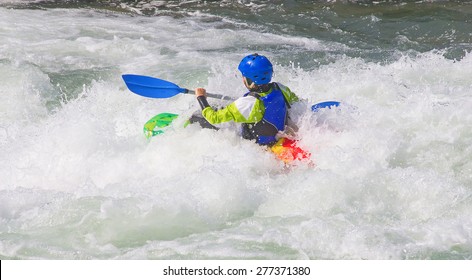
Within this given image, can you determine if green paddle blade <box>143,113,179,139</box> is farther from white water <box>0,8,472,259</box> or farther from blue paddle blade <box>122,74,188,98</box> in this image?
blue paddle blade <box>122,74,188,98</box>

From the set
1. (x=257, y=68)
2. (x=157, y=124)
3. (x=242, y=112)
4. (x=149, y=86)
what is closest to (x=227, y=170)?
(x=242, y=112)

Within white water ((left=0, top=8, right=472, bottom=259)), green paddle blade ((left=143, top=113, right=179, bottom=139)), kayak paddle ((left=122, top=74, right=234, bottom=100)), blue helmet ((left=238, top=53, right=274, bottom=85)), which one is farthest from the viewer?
kayak paddle ((left=122, top=74, right=234, bottom=100))

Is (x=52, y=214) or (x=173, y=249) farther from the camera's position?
(x=52, y=214)

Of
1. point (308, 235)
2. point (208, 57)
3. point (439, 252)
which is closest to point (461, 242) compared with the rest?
point (439, 252)

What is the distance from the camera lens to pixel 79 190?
587 cm

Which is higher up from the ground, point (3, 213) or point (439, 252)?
point (439, 252)

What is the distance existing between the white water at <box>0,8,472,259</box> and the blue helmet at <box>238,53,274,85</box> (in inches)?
24.1

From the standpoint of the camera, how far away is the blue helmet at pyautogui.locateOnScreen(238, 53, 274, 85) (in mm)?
6090

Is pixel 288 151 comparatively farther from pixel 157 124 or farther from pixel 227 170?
pixel 157 124

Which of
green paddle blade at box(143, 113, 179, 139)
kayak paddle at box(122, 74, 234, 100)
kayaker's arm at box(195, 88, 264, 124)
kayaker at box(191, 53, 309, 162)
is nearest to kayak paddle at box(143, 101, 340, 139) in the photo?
green paddle blade at box(143, 113, 179, 139)

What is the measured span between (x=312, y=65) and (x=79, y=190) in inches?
188

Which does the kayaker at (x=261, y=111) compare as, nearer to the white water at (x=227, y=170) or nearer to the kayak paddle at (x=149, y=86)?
the white water at (x=227, y=170)

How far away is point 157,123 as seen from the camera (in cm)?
721
